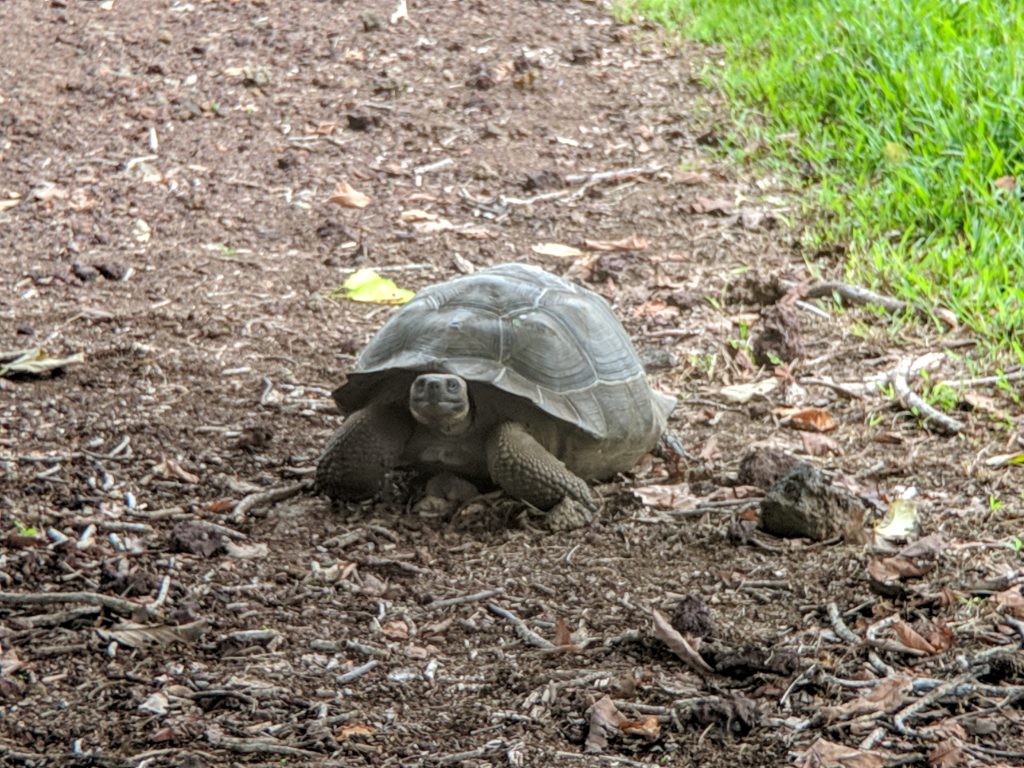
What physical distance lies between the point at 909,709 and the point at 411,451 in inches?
69.2

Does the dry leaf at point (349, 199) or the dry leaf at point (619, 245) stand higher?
the dry leaf at point (349, 199)

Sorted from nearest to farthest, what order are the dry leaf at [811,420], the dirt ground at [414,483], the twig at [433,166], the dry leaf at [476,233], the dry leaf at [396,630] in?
the dirt ground at [414,483], the dry leaf at [396,630], the dry leaf at [811,420], the dry leaf at [476,233], the twig at [433,166]

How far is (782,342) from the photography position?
16.9ft

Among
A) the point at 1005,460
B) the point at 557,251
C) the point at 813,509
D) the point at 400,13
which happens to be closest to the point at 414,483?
the point at 813,509

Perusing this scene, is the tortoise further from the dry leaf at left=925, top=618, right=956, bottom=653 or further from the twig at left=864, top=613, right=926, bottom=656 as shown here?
the dry leaf at left=925, top=618, right=956, bottom=653

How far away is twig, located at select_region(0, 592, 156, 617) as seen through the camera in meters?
3.36

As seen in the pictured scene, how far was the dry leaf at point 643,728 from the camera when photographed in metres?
2.83

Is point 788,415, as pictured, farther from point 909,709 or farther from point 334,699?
point 334,699

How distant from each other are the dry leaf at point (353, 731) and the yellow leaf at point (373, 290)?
306cm

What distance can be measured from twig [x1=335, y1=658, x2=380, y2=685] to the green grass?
284 centimetres

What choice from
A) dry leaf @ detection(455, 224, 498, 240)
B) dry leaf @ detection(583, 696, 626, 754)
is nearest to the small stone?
dry leaf @ detection(583, 696, 626, 754)

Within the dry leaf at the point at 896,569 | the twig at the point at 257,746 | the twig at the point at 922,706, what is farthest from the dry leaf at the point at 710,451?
the twig at the point at 257,746

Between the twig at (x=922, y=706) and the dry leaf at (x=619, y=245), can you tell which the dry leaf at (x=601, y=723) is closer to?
the twig at (x=922, y=706)

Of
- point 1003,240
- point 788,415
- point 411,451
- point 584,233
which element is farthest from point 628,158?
point 411,451
